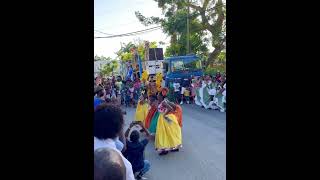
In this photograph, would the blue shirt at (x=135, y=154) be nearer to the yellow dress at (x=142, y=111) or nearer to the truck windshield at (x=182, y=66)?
the yellow dress at (x=142, y=111)

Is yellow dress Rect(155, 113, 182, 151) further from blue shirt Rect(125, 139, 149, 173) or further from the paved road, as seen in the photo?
blue shirt Rect(125, 139, 149, 173)

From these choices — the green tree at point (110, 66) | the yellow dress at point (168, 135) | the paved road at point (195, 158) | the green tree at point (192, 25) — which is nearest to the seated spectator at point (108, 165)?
the paved road at point (195, 158)

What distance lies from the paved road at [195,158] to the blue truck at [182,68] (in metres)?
5.68

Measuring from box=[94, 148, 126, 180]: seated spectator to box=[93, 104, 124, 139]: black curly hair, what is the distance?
608 millimetres

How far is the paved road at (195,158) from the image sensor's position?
16.8ft

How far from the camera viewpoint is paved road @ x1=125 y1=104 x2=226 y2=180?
5129mm

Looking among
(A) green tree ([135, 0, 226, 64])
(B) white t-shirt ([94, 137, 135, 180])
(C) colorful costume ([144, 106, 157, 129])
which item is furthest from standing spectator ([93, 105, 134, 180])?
(A) green tree ([135, 0, 226, 64])

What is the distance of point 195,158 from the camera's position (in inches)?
234
